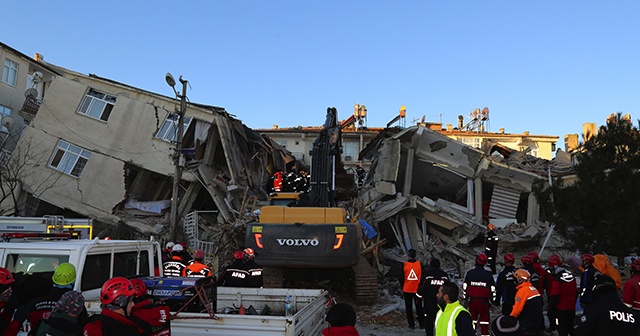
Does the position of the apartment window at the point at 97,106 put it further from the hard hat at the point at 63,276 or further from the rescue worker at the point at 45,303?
the hard hat at the point at 63,276

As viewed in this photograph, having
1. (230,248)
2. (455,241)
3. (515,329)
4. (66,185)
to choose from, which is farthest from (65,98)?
(515,329)

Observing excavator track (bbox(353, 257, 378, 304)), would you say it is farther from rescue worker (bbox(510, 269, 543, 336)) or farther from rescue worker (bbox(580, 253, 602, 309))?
rescue worker (bbox(510, 269, 543, 336))

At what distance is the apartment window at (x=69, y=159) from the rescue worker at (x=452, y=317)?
22.0 meters

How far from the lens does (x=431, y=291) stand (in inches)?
341

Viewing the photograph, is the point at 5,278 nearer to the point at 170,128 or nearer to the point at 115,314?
the point at 115,314

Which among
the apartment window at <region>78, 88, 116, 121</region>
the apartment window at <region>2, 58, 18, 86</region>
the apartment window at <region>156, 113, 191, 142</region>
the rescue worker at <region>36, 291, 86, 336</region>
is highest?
the apartment window at <region>2, 58, 18, 86</region>

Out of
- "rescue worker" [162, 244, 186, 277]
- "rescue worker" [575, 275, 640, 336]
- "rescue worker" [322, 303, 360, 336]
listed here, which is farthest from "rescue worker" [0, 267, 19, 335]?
"rescue worker" [575, 275, 640, 336]

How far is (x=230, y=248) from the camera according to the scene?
17.1 metres

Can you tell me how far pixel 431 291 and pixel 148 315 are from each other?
586 cm

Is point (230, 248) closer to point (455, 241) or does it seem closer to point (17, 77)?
point (455, 241)

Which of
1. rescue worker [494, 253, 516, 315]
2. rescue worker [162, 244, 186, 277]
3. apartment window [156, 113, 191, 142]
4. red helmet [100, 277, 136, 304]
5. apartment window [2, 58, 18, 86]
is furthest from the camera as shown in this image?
apartment window [2, 58, 18, 86]

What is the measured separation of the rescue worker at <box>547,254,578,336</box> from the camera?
8156mm

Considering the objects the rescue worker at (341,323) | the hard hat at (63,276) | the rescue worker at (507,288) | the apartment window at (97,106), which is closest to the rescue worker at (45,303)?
the hard hat at (63,276)

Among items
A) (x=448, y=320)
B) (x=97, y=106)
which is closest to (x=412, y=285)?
(x=448, y=320)
